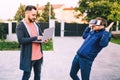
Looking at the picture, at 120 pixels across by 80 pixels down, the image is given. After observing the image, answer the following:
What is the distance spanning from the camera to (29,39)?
627 centimetres

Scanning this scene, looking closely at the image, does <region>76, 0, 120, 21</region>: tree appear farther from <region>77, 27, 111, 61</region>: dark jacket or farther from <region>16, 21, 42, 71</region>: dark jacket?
<region>16, 21, 42, 71</region>: dark jacket

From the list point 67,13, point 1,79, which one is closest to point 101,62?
point 1,79

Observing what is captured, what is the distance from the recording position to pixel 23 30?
6.34m

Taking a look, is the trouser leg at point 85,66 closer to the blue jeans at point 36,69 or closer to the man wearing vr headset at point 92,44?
the man wearing vr headset at point 92,44

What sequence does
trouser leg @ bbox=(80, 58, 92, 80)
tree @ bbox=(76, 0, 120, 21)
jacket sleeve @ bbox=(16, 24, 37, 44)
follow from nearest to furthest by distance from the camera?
jacket sleeve @ bbox=(16, 24, 37, 44)
trouser leg @ bbox=(80, 58, 92, 80)
tree @ bbox=(76, 0, 120, 21)

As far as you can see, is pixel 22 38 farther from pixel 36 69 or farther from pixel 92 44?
pixel 92 44

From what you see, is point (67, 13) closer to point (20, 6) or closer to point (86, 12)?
point (20, 6)

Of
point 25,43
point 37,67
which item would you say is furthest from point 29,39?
point 37,67

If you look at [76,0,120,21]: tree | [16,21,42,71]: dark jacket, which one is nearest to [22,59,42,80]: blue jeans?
[16,21,42,71]: dark jacket

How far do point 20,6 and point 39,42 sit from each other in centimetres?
5346

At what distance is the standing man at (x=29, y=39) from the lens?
627 centimetres

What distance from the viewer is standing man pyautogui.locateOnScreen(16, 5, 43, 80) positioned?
247 inches

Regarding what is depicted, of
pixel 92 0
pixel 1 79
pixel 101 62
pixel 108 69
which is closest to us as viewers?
pixel 1 79

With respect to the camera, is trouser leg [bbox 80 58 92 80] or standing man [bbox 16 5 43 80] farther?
trouser leg [bbox 80 58 92 80]
